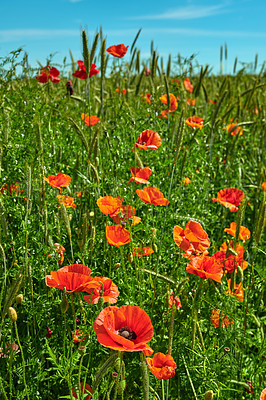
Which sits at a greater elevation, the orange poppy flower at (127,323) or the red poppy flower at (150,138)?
the red poppy flower at (150,138)

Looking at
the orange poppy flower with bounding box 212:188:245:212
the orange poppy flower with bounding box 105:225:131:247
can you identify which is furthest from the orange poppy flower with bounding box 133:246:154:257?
the orange poppy flower with bounding box 212:188:245:212

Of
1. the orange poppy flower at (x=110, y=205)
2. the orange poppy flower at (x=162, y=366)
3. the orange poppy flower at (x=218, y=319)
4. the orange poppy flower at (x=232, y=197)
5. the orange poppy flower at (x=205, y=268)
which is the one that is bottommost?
the orange poppy flower at (x=218, y=319)

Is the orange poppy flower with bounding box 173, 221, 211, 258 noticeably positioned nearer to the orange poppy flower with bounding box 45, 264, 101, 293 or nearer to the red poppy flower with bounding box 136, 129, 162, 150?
the orange poppy flower with bounding box 45, 264, 101, 293

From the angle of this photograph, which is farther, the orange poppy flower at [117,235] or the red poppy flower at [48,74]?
the red poppy flower at [48,74]

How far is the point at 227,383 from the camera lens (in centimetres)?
127

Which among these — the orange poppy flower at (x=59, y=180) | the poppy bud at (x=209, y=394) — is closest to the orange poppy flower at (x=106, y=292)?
the poppy bud at (x=209, y=394)

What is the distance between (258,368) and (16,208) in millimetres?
1044

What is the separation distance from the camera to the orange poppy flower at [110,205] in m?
1.36

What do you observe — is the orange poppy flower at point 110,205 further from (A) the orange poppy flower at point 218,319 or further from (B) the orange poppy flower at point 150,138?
(A) the orange poppy flower at point 218,319

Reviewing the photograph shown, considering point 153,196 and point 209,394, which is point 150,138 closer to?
point 153,196

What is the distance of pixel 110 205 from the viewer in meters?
1.39

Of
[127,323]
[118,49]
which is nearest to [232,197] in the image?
[127,323]

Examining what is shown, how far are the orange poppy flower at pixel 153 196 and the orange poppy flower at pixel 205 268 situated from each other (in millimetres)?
295

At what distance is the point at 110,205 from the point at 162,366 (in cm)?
58
